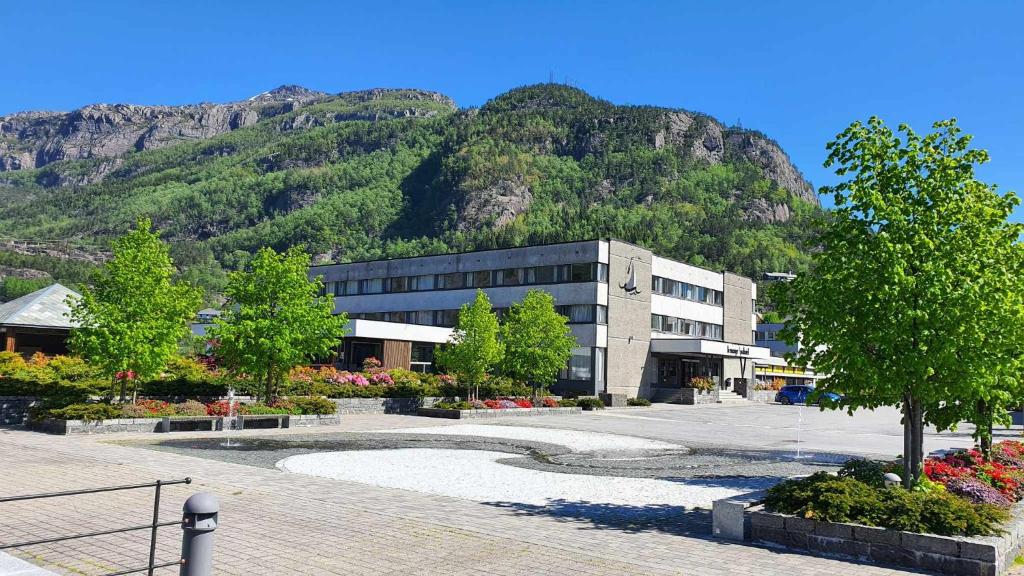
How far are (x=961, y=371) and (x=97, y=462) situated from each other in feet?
52.6

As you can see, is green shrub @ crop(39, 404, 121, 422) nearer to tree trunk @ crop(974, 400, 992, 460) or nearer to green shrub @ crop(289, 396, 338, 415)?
green shrub @ crop(289, 396, 338, 415)

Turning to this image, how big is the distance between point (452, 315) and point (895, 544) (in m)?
54.2

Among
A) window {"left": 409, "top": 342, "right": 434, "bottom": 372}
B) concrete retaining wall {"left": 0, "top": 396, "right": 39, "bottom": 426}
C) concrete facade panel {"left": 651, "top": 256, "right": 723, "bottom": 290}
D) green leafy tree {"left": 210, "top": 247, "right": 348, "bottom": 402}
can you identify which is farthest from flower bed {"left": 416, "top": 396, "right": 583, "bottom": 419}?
concrete facade panel {"left": 651, "top": 256, "right": 723, "bottom": 290}

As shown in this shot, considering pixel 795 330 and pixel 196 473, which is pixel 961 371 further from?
pixel 196 473

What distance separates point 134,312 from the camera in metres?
25.1

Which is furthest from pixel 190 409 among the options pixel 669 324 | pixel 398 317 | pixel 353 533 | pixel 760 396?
pixel 760 396

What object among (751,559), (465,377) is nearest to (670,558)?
(751,559)

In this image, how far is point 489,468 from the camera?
1766 centimetres

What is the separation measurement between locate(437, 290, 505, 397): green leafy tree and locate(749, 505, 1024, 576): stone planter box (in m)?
29.5

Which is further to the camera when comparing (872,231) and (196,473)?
(196,473)

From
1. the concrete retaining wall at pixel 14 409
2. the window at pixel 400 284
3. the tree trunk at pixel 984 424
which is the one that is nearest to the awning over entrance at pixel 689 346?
the window at pixel 400 284

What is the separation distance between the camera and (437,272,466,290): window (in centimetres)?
6284

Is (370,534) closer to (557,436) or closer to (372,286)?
(557,436)

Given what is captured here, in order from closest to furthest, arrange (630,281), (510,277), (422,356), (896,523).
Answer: (896,523), (422,356), (630,281), (510,277)
